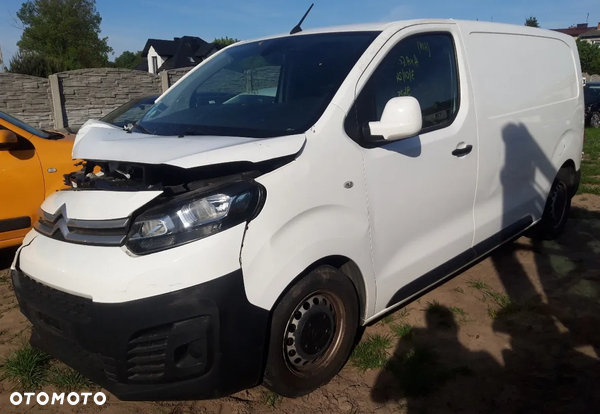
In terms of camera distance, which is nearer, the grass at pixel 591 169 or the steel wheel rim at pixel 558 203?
the steel wheel rim at pixel 558 203

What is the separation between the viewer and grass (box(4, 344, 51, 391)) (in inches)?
118

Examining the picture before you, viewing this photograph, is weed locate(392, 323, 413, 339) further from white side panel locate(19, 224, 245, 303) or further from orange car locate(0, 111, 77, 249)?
orange car locate(0, 111, 77, 249)

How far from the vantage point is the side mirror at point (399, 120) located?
2.74 metres

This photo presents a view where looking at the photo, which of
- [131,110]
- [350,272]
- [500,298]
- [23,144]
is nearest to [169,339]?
[350,272]

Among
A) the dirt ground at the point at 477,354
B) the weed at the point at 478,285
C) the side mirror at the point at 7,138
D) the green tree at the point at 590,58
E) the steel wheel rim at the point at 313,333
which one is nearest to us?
the steel wheel rim at the point at 313,333

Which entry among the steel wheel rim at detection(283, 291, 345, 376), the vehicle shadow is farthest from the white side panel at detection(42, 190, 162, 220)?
the vehicle shadow

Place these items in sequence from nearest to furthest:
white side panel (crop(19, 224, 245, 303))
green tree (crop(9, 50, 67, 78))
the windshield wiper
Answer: white side panel (crop(19, 224, 245, 303)) < the windshield wiper < green tree (crop(9, 50, 67, 78))

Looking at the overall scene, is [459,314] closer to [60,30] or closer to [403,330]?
[403,330]

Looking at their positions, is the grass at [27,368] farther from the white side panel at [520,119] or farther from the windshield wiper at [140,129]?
the white side panel at [520,119]

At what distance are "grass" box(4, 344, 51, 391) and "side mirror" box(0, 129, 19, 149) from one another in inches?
80.9

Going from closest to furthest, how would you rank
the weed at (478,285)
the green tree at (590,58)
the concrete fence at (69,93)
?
the weed at (478,285), the concrete fence at (69,93), the green tree at (590,58)

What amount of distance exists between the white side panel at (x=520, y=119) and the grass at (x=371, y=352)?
1.05 m

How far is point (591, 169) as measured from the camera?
367 inches

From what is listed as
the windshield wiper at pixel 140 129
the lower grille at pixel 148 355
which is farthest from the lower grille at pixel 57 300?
the windshield wiper at pixel 140 129
